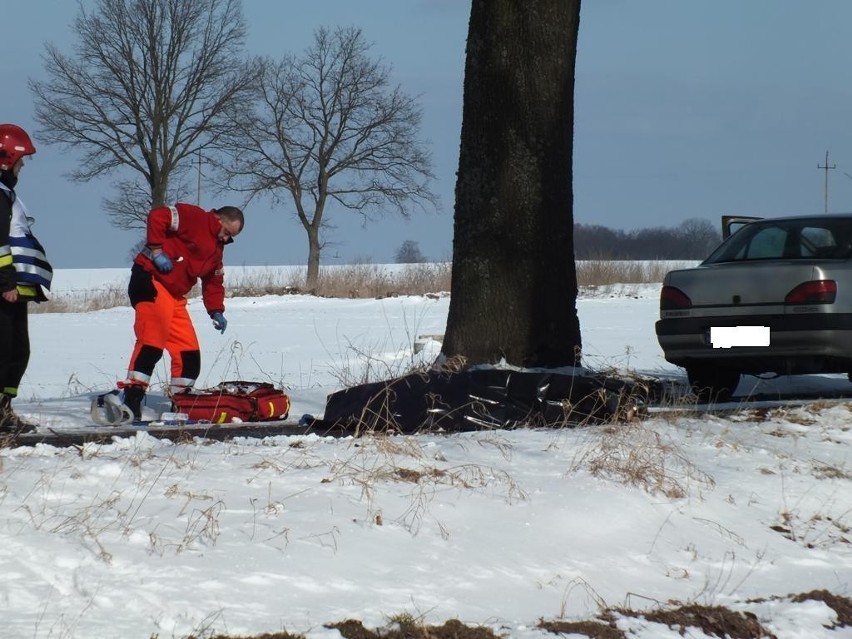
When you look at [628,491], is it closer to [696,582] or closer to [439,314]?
[696,582]

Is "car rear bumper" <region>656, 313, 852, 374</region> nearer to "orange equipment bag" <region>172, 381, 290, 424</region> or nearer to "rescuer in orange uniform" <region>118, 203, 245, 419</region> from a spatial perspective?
"orange equipment bag" <region>172, 381, 290, 424</region>

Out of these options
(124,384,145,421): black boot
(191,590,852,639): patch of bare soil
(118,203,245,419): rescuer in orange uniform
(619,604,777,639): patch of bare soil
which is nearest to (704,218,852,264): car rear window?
(118,203,245,419): rescuer in orange uniform

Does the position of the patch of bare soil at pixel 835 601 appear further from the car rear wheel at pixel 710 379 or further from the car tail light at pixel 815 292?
the car rear wheel at pixel 710 379

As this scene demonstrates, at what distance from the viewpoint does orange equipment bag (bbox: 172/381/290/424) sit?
309 inches

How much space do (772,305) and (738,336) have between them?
A: 1.12 feet

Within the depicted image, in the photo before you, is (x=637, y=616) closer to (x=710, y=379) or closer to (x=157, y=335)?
(x=157, y=335)

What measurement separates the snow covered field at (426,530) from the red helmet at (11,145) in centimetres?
227

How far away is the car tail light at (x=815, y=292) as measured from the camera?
27.7 feet

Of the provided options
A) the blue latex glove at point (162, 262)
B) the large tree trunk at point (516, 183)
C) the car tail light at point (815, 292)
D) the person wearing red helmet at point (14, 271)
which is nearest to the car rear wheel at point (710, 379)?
the car tail light at point (815, 292)

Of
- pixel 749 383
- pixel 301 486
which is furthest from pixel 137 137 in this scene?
pixel 301 486

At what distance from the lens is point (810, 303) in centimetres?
846

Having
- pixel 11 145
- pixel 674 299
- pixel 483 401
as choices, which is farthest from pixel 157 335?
pixel 674 299

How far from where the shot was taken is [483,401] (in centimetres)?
709

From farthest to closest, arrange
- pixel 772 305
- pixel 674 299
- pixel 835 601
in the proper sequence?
pixel 674 299 < pixel 772 305 < pixel 835 601
